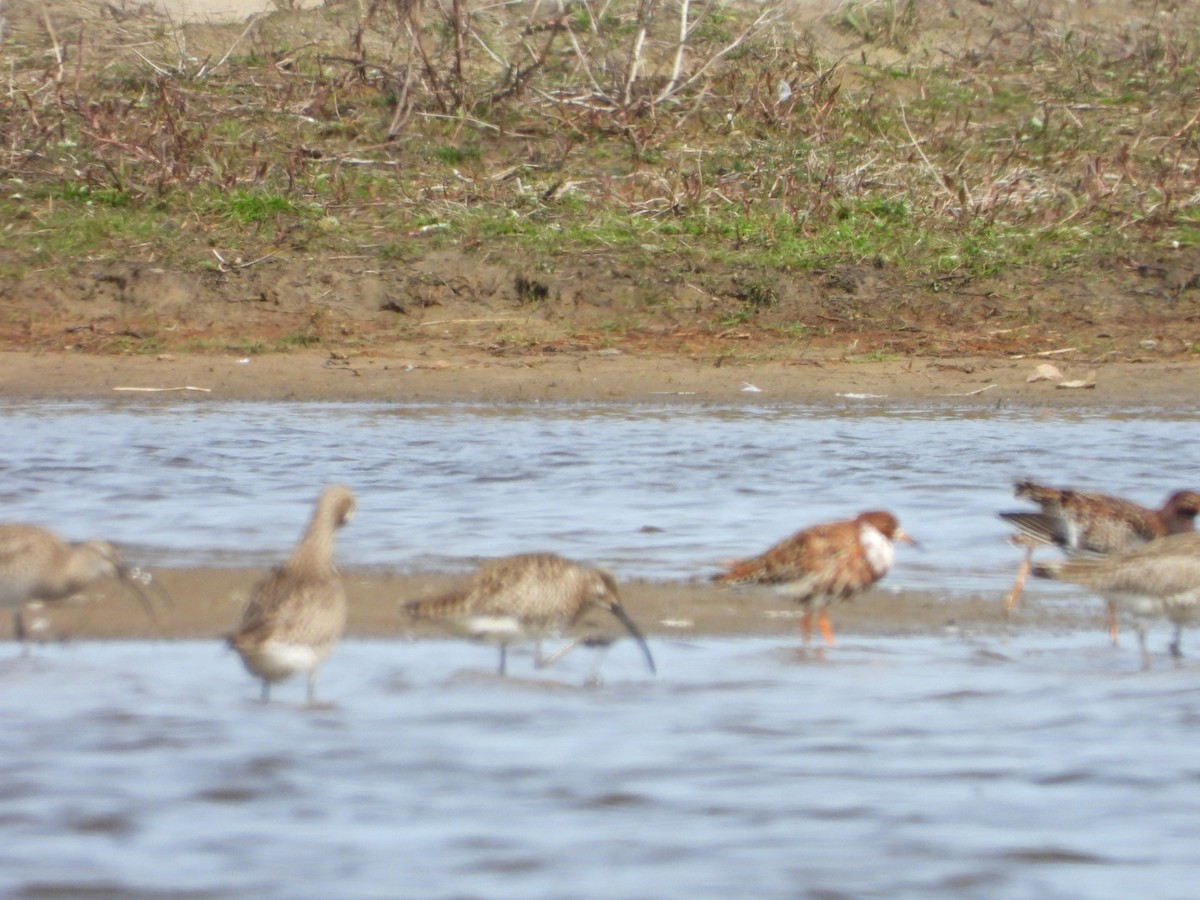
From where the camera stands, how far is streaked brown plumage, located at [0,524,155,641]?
6.59 meters

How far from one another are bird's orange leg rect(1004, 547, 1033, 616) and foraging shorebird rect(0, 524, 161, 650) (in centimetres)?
326

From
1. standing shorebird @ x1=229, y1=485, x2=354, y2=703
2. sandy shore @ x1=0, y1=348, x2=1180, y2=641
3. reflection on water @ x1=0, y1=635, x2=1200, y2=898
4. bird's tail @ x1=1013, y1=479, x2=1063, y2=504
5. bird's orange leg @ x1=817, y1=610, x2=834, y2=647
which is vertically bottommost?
reflection on water @ x1=0, y1=635, x2=1200, y2=898

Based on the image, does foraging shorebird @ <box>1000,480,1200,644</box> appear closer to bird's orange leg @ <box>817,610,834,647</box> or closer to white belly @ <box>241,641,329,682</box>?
bird's orange leg @ <box>817,610,834,647</box>

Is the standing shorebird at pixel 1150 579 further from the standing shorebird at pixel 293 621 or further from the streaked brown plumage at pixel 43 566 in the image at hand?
the streaked brown plumage at pixel 43 566

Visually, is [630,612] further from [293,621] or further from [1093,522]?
[1093,522]

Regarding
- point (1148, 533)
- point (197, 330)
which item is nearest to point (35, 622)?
point (1148, 533)

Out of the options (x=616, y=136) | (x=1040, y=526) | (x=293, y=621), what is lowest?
(x=293, y=621)

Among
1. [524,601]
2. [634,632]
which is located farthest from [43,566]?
[634,632]

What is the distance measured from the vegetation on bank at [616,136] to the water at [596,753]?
18.7 feet

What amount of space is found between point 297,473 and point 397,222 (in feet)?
17.3

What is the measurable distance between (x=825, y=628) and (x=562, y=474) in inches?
129

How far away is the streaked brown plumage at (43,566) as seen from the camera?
260 inches

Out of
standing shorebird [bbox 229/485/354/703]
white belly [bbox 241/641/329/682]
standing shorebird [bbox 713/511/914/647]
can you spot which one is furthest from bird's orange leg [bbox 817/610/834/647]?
white belly [bbox 241/641/329/682]

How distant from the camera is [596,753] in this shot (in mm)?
5457
